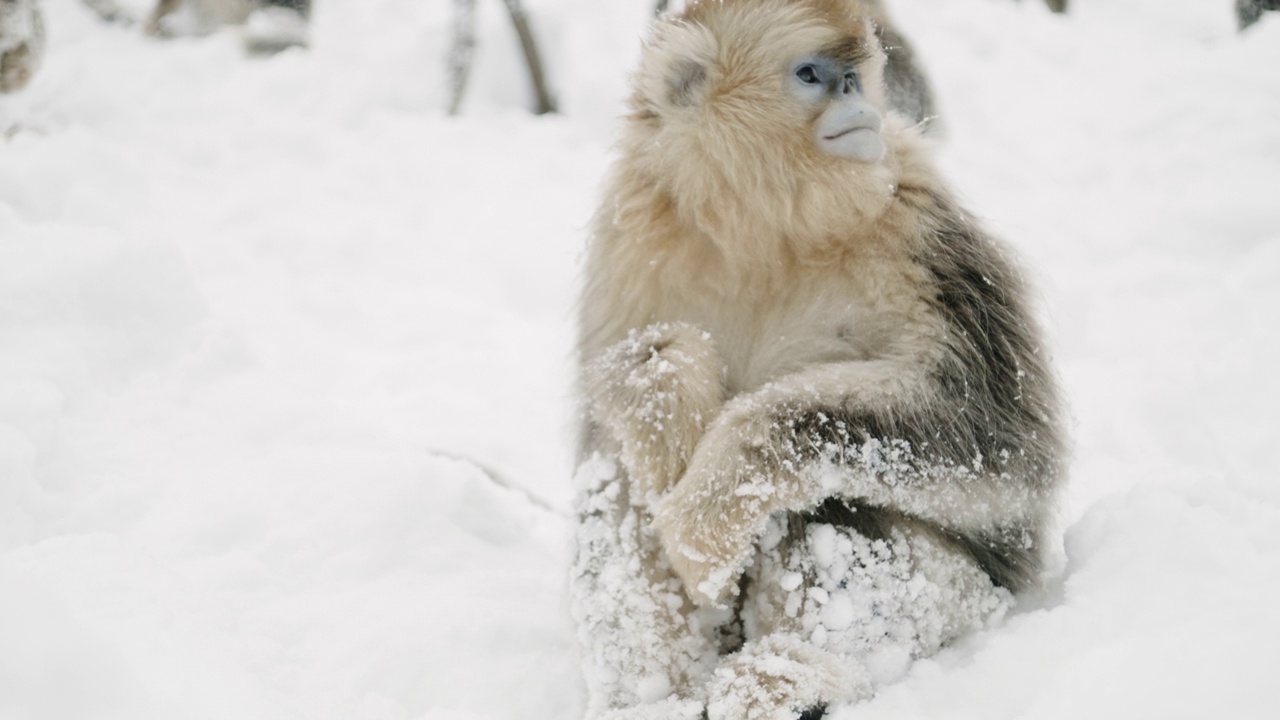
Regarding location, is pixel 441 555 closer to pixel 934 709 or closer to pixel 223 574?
pixel 223 574

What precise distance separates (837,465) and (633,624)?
21.6 inches

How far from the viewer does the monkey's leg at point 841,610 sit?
5.93 feet

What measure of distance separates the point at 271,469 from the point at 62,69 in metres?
5.82

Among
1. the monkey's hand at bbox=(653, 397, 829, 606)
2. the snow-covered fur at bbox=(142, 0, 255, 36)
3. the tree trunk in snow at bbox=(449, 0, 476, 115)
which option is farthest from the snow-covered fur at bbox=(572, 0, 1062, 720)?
the snow-covered fur at bbox=(142, 0, 255, 36)

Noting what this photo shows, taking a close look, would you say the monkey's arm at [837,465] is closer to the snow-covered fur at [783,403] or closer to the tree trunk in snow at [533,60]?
the snow-covered fur at [783,403]

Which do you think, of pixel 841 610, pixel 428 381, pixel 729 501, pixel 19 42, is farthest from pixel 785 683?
pixel 19 42

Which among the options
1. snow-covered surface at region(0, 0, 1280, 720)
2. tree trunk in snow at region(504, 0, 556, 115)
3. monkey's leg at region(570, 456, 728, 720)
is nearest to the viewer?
snow-covered surface at region(0, 0, 1280, 720)

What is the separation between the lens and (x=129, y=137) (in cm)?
568

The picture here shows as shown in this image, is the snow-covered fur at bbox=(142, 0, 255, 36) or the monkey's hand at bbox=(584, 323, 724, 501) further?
the snow-covered fur at bbox=(142, 0, 255, 36)

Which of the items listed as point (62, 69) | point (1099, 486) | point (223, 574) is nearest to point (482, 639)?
point (223, 574)

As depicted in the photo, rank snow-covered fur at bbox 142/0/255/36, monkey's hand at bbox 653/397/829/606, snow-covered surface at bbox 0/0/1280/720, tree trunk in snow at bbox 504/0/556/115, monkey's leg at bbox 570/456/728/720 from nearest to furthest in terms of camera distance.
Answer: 1. snow-covered surface at bbox 0/0/1280/720
2. monkey's hand at bbox 653/397/829/606
3. monkey's leg at bbox 570/456/728/720
4. tree trunk in snow at bbox 504/0/556/115
5. snow-covered fur at bbox 142/0/255/36

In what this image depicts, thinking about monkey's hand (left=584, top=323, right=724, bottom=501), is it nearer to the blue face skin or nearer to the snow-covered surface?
the snow-covered surface

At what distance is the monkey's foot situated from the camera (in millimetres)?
1782

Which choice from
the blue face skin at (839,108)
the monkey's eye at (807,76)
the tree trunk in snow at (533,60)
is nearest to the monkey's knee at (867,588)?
the blue face skin at (839,108)
